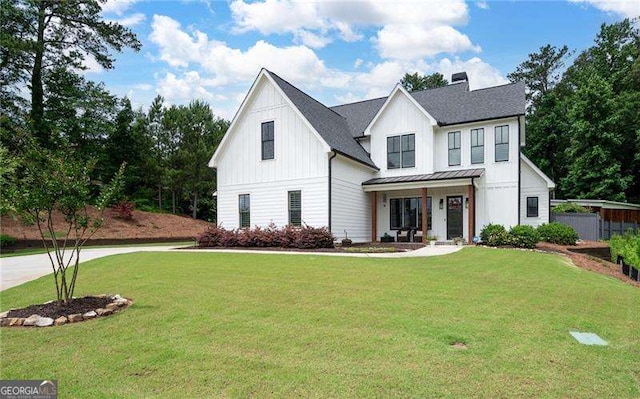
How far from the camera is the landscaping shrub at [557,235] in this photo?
16.7m

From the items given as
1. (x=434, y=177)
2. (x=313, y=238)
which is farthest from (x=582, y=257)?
(x=313, y=238)

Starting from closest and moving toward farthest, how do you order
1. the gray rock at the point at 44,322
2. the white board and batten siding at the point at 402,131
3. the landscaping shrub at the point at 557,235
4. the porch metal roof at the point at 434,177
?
the gray rock at the point at 44,322 < the landscaping shrub at the point at 557,235 < the porch metal roof at the point at 434,177 < the white board and batten siding at the point at 402,131

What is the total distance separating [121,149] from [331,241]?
26046 mm

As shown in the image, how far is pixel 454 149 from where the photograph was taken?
764 inches

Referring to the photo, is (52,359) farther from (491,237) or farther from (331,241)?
(491,237)

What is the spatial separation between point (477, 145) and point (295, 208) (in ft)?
31.6

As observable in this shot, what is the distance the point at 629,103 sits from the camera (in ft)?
100

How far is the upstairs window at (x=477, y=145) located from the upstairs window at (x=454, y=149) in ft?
2.22

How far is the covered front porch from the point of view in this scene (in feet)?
59.0

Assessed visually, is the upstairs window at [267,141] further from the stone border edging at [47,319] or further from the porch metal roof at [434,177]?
the stone border edging at [47,319]

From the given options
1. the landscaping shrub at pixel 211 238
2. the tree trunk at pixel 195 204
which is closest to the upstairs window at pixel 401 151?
the landscaping shrub at pixel 211 238

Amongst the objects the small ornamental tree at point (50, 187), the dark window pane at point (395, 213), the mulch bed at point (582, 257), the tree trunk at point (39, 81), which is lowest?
the mulch bed at point (582, 257)

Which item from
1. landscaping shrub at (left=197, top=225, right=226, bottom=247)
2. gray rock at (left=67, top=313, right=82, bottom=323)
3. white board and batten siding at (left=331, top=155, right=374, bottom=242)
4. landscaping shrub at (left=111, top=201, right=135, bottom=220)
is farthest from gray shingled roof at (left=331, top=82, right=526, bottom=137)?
gray rock at (left=67, top=313, right=82, bottom=323)

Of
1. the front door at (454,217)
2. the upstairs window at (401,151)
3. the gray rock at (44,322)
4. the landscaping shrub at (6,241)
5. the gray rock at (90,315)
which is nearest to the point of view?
the gray rock at (44,322)
